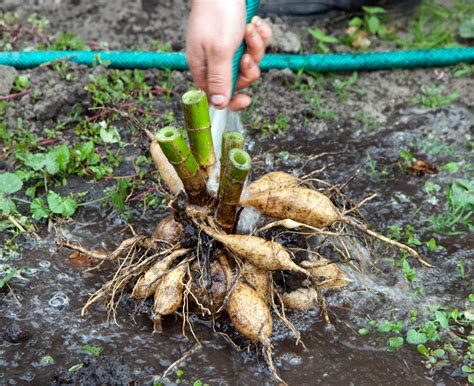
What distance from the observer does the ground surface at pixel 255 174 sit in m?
1.94

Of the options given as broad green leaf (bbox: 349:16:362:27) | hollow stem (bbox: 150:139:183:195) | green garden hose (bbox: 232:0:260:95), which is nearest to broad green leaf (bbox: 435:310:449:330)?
hollow stem (bbox: 150:139:183:195)

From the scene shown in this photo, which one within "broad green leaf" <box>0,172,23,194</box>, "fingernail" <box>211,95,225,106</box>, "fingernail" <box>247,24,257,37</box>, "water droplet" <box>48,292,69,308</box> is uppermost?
"fingernail" <box>247,24,257,37</box>

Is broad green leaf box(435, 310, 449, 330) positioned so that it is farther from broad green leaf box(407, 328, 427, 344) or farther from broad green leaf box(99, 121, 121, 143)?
broad green leaf box(99, 121, 121, 143)

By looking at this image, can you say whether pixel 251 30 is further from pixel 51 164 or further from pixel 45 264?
pixel 45 264

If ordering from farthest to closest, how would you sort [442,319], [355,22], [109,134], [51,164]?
[355,22]
[109,134]
[51,164]
[442,319]

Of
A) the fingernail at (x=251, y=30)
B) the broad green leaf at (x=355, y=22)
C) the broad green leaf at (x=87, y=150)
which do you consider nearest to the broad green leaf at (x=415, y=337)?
the fingernail at (x=251, y=30)

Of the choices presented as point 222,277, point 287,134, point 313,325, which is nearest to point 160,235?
point 222,277

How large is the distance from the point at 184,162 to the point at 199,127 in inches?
4.5

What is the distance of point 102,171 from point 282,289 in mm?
979

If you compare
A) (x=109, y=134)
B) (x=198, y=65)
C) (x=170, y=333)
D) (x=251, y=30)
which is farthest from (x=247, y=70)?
(x=170, y=333)

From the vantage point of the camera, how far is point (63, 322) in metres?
2.02

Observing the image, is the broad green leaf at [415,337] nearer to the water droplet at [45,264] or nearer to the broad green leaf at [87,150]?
the water droplet at [45,264]

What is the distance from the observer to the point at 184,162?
73.4 inches

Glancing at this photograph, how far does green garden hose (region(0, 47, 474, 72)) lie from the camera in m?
3.08
